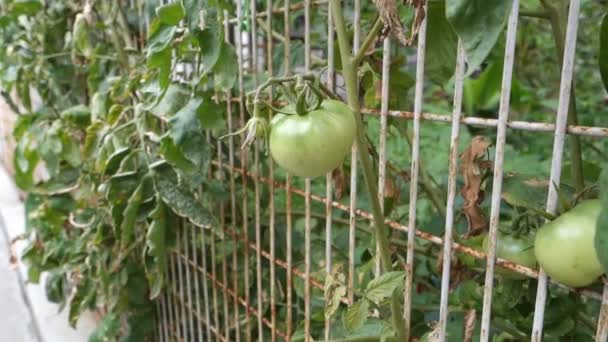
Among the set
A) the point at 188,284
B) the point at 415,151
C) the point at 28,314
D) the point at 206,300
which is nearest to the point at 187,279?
the point at 188,284

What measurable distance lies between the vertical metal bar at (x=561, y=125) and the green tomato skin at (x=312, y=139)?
0.22 meters

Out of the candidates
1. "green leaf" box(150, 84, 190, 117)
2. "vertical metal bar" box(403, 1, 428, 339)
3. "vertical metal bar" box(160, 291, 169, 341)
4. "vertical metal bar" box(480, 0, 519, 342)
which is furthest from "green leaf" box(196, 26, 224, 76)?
"vertical metal bar" box(160, 291, 169, 341)

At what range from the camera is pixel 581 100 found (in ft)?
8.64

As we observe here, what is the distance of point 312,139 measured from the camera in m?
0.59

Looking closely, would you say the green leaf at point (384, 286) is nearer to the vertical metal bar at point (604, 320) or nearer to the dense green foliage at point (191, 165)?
the dense green foliage at point (191, 165)

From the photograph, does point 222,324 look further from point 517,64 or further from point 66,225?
point 517,64

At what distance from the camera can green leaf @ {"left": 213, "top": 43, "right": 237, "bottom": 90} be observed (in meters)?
0.90

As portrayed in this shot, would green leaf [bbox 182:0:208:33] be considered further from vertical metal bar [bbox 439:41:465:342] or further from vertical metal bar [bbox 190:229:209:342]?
vertical metal bar [bbox 190:229:209:342]

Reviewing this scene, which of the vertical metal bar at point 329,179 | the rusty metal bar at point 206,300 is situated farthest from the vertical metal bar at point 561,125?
the rusty metal bar at point 206,300

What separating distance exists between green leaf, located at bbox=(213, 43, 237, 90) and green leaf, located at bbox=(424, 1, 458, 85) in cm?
34

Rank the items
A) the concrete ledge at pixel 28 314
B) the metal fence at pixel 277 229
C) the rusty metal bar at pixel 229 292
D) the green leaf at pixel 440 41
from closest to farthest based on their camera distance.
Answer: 1. the metal fence at pixel 277 229
2. the green leaf at pixel 440 41
3. the rusty metal bar at pixel 229 292
4. the concrete ledge at pixel 28 314

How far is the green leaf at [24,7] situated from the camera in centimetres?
156

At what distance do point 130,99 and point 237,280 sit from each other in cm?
64

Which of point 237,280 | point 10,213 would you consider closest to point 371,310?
point 237,280
